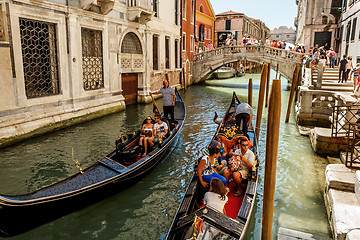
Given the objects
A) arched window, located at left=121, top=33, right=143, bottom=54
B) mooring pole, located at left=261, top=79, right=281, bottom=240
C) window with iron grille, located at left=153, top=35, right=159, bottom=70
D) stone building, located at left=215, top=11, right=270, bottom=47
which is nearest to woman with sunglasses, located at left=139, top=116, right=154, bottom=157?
mooring pole, located at left=261, top=79, right=281, bottom=240

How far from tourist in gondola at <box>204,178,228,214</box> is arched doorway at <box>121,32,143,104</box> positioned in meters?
8.74

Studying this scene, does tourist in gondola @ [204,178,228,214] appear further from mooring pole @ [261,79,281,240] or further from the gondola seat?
the gondola seat

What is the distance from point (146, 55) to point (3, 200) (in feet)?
32.9

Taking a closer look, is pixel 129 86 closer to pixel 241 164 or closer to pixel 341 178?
pixel 241 164

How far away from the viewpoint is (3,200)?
2.98 meters

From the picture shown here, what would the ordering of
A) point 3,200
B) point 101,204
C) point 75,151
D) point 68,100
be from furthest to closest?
point 68,100 < point 75,151 < point 101,204 < point 3,200

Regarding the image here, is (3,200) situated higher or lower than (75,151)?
higher

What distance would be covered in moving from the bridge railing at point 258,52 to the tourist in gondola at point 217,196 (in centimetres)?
1494

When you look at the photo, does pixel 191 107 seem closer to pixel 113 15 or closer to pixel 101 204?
pixel 113 15

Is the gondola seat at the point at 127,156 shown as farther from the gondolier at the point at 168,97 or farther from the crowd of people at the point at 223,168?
the gondolier at the point at 168,97

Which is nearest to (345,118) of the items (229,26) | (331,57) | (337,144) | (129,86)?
(337,144)

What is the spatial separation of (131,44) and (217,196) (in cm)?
970

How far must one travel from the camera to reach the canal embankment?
2977 millimetres

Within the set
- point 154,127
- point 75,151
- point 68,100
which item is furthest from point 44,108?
point 154,127
